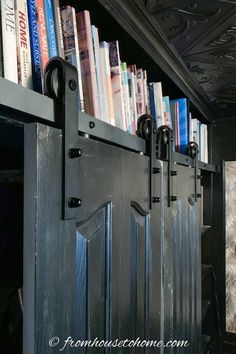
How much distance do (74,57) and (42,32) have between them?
0.33 ft

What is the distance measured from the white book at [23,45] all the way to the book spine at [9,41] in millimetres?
12

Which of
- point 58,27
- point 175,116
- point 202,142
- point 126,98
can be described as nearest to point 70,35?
point 58,27

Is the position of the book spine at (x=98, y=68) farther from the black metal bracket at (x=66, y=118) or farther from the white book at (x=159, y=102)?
the white book at (x=159, y=102)

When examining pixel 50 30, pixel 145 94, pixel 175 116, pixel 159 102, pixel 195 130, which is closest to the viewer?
pixel 50 30

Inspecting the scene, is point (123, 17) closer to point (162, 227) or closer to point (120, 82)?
point (120, 82)

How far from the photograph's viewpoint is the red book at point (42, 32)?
54 centimetres

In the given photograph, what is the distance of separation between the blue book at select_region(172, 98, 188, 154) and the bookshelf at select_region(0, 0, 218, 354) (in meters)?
0.20

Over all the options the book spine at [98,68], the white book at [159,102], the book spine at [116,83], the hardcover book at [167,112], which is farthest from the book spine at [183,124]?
the book spine at [98,68]

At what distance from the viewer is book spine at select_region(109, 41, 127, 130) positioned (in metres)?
0.80

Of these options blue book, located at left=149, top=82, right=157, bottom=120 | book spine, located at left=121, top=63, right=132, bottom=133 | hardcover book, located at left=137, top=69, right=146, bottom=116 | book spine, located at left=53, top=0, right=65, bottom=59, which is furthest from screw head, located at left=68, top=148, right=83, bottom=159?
blue book, located at left=149, top=82, right=157, bottom=120

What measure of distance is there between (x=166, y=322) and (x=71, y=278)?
0.66m

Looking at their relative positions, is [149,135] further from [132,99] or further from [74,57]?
[74,57]

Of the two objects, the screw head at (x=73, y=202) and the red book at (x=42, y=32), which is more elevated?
the red book at (x=42, y=32)

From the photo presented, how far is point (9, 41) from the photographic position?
47 cm
